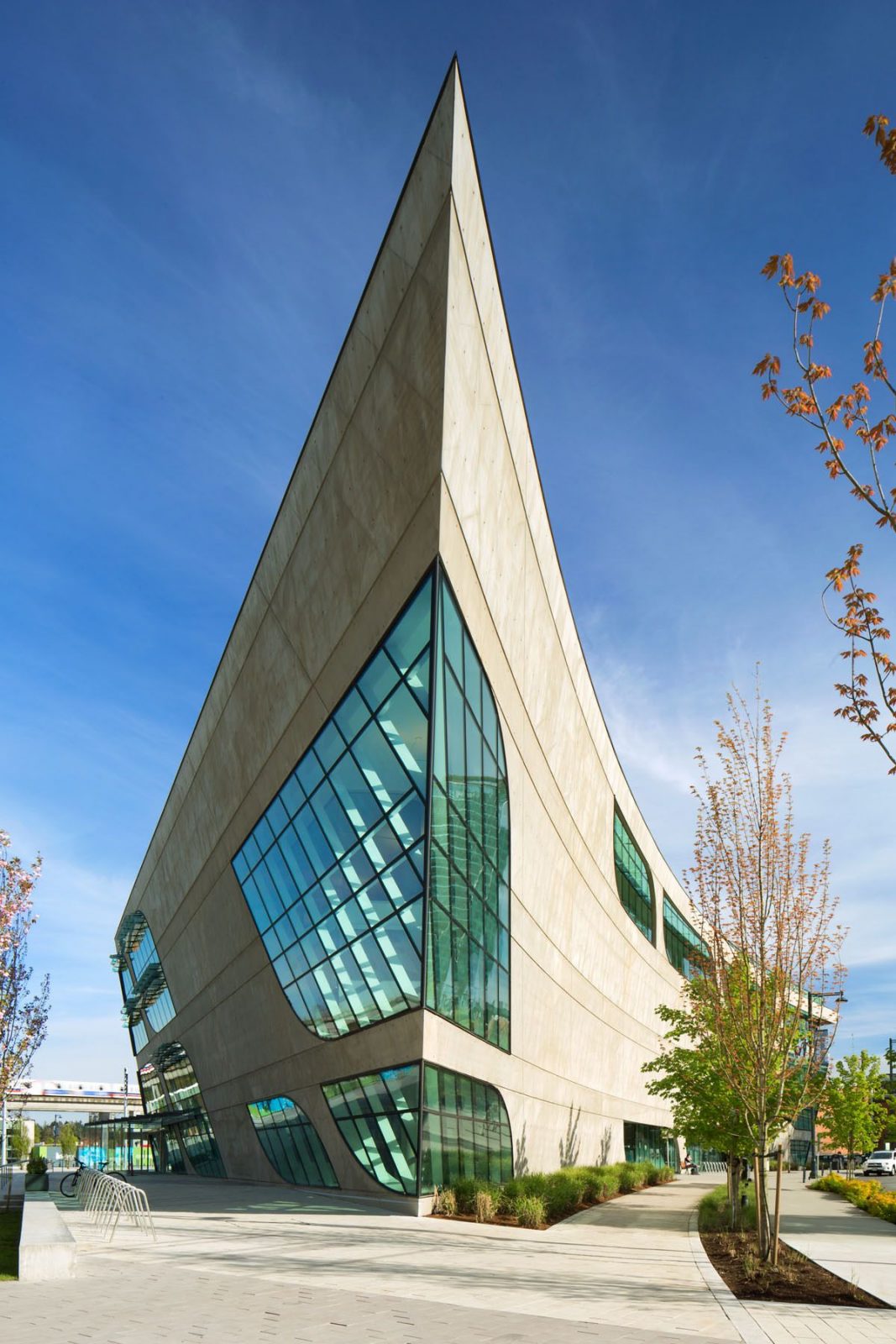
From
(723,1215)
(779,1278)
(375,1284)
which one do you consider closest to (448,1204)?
(723,1215)

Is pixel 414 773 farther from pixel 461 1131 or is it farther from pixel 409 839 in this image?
pixel 461 1131

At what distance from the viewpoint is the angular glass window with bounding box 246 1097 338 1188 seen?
26.6 m

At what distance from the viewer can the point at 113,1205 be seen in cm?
1762

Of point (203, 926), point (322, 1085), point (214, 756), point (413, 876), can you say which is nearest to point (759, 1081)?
point (413, 876)

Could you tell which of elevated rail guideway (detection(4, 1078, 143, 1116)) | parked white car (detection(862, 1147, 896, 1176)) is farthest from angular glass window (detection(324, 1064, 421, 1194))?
elevated rail guideway (detection(4, 1078, 143, 1116))

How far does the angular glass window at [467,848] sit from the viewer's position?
19516 millimetres

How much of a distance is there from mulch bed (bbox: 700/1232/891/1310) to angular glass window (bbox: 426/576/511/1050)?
7.08 metres

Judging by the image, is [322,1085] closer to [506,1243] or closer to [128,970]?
[506,1243]

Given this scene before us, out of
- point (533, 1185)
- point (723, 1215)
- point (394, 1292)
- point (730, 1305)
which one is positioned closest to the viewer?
point (730, 1305)

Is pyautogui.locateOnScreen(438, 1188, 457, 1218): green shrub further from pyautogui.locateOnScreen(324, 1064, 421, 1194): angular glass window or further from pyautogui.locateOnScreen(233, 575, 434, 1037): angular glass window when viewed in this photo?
pyautogui.locateOnScreen(233, 575, 434, 1037): angular glass window

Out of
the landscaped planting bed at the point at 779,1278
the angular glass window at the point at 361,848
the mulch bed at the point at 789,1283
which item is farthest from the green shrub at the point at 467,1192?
the mulch bed at the point at 789,1283

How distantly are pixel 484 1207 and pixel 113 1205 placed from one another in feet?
22.3

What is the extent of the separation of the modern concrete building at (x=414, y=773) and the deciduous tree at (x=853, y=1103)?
26.8 feet

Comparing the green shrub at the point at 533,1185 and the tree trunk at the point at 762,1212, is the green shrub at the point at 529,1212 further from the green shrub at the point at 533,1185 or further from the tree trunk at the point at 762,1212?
the tree trunk at the point at 762,1212
